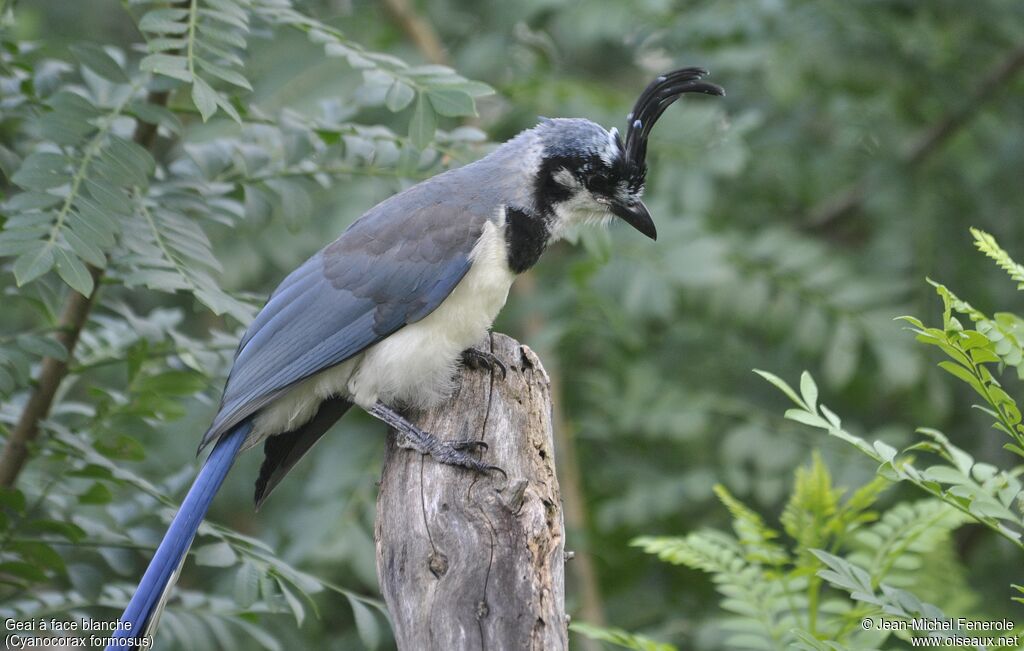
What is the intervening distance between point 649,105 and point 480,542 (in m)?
1.50

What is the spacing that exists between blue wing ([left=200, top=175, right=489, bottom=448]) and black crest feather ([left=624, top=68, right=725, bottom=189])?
1.61 ft

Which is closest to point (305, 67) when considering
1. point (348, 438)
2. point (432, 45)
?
point (432, 45)

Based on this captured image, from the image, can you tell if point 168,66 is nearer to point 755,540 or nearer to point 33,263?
point 33,263

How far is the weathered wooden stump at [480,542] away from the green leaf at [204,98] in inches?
38.3

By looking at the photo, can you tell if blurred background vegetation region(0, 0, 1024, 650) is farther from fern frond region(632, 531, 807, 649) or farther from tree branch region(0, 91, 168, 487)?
fern frond region(632, 531, 807, 649)

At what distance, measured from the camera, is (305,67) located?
4637 millimetres

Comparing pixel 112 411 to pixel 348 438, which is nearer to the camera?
pixel 112 411

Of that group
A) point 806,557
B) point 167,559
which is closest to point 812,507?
point 806,557

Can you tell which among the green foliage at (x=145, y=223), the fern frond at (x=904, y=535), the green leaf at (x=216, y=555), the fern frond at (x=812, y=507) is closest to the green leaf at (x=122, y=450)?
→ the green foliage at (x=145, y=223)

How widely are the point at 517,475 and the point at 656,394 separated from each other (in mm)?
2259

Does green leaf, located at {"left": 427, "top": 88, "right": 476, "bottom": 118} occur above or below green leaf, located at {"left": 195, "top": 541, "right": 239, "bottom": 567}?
above

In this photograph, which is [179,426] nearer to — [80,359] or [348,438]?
[348,438]

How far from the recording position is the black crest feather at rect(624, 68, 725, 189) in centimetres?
327

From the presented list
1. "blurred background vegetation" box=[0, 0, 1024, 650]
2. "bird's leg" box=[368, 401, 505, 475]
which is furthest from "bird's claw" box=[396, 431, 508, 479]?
"blurred background vegetation" box=[0, 0, 1024, 650]
